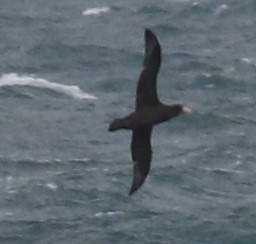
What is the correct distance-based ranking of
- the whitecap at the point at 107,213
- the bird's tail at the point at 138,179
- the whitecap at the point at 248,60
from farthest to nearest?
1. the whitecap at the point at 248,60
2. the whitecap at the point at 107,213
3. the bird's tail at the point at 138,179

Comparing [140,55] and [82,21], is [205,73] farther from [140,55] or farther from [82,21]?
[82,21]

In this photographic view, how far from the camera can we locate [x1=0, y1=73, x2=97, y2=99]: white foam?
55.9m

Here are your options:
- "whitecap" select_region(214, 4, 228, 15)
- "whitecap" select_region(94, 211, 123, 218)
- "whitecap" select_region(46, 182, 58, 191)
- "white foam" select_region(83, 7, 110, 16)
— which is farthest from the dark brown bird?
"whitecap" select_region(214, 4, 228, 15)

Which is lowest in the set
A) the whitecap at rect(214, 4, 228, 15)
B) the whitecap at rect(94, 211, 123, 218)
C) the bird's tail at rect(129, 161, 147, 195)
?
the whitecap at rect(94, 211, 123, 218)

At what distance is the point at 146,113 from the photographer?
1259 inches

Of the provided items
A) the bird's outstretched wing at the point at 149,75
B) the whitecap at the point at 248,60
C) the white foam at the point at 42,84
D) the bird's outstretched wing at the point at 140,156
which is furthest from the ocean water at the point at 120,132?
the bird's outstretched wing at the point at 149,75

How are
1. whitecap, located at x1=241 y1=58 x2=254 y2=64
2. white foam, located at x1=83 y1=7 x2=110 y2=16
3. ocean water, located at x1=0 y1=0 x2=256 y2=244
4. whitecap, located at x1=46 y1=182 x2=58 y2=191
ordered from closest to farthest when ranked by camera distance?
1. ocean water, located at x1=0 y1=0 x2=256 y2=244
2. whitecap, located at x1=46 y1=182 x2=58 y2=191
3. whitecap, located at x1=241 y1=58 x2=254 y2=64
4. white foam, located at x1=83 y1=7 x2=110 y2=16

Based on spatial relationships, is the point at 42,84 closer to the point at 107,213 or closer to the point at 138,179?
the point at 107,213

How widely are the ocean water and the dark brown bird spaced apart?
13.5 m

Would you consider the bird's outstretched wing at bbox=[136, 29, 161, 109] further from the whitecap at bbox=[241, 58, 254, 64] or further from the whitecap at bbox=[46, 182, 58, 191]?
the whitecap at bbox=[241, 58, 254, 64]

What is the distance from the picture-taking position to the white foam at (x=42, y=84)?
183ft

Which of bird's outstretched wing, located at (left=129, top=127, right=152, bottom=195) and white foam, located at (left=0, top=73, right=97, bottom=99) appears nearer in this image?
bird's outstretched wing, located at (left=129, top=127, right=152, bottom=195)

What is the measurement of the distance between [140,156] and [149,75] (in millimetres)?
1550

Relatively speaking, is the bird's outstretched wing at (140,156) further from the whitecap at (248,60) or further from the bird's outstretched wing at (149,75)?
the whitecap at (248,60)
